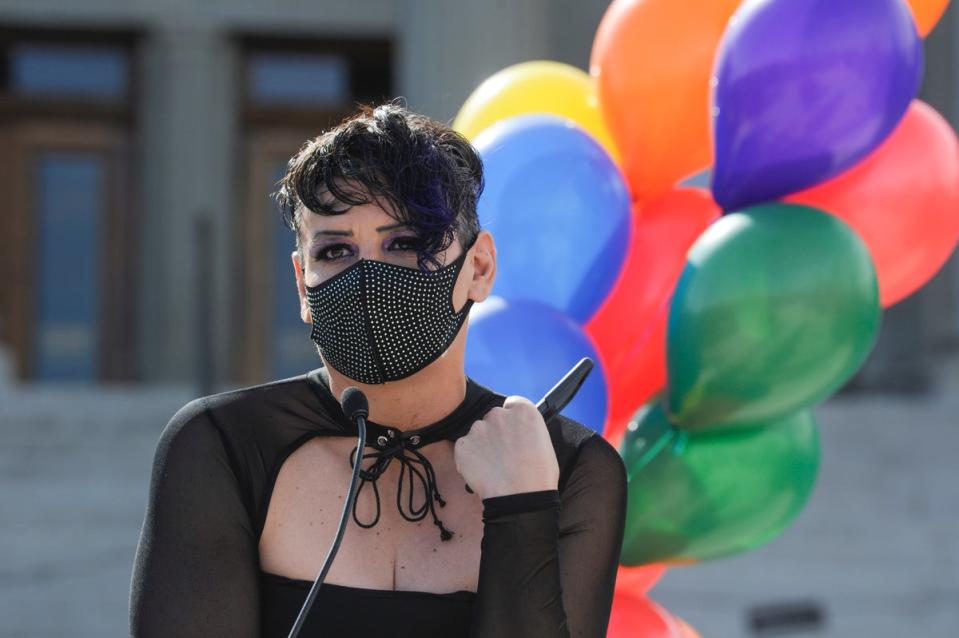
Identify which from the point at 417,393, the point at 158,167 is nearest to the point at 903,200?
the point at 417,393

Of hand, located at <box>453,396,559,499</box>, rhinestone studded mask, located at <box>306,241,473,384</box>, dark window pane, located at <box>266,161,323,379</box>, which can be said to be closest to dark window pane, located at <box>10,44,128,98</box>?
dark window pane, located at <box>266,161,323,379</box>

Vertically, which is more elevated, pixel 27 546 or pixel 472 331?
pixel 472 331

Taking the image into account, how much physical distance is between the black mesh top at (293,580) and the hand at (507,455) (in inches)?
0.8

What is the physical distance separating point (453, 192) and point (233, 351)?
9.75m

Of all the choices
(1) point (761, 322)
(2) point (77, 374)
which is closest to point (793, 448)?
(1) point (761, 322)

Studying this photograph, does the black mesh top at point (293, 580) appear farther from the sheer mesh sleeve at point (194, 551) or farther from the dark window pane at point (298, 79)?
the dark window pane at point (298, 79)

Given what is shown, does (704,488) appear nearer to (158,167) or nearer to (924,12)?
(924,12)

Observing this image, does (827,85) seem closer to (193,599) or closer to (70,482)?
(193,599)

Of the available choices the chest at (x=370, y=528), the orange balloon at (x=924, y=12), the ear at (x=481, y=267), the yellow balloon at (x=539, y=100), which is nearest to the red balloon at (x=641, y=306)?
the yellow balloon at (x=539, y=100)

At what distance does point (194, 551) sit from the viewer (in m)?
1.92

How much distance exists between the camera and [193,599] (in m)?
1.90

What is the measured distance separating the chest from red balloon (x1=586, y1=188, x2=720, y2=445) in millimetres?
1543

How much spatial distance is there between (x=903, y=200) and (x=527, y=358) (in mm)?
1001

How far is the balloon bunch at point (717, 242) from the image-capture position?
126 inches
